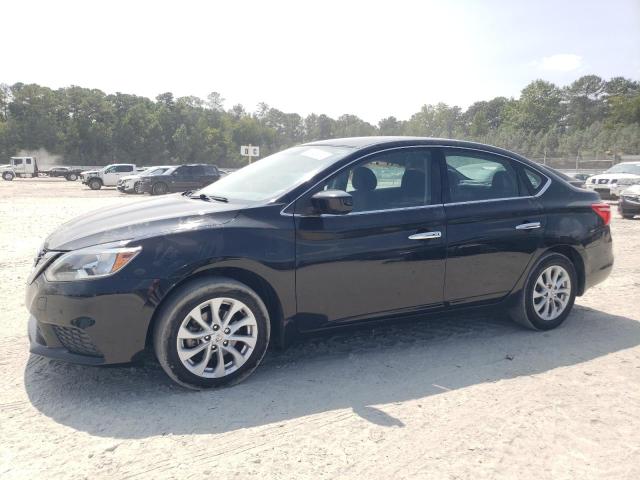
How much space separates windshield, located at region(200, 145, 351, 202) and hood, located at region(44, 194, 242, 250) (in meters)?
0.28

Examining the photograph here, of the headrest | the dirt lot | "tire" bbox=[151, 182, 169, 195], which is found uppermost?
the headrest

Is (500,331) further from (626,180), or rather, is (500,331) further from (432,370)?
(626,180)

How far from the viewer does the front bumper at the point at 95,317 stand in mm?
3146

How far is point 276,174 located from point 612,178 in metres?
19.5

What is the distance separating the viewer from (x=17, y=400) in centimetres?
329

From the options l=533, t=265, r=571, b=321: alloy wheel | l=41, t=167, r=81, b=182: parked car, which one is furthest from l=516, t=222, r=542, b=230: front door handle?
l=41, t=167, r=81, b=182: parked car

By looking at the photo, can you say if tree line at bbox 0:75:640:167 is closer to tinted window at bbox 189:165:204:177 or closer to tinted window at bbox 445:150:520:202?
tinted window at bbox 189:165:204:177

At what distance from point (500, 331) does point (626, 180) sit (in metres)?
17.9

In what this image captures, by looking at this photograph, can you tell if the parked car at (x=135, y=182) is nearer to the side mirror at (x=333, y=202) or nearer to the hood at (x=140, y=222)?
the hood at (x=140, y=222)

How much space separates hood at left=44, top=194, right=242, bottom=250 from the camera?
3375 millimetres

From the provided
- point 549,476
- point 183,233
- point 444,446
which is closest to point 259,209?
point 183,233

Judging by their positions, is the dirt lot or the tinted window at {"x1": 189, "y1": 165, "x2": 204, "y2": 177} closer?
the dirt lot

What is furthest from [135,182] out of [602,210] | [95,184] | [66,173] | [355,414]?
[355,414]

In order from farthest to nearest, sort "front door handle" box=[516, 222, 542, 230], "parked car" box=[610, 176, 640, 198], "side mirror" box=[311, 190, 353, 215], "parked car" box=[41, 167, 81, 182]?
1. "parked car" box=[41, 167, 81, 182]
2. "parked car" box=[610, 176, 640, 198]
3. "front door handle" box=[516, 222, 542, 230]
4. "side mirror" box=[311, 190, 353, 215]
